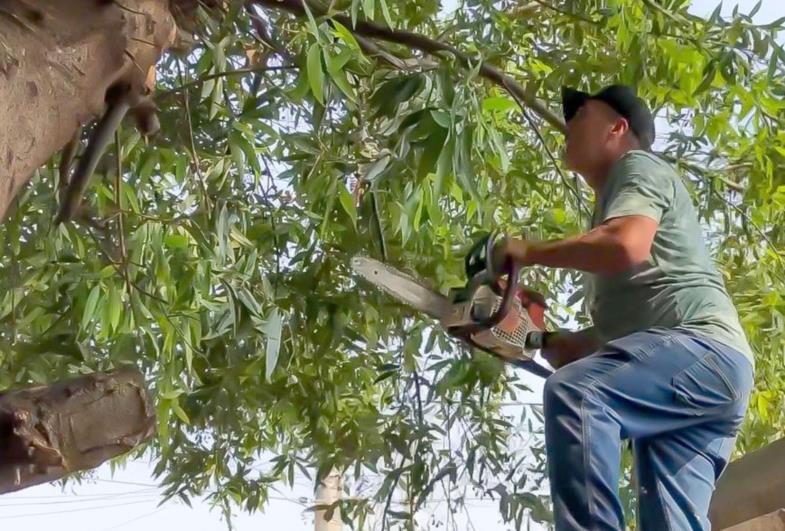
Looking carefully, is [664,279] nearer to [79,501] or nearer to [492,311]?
[492,311]

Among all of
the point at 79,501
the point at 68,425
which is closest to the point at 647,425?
the point at 68,425

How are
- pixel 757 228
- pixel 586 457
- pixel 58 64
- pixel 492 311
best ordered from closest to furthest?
pixel 58 64
pixel 586 457
pixel 492 311
pixel 757 228

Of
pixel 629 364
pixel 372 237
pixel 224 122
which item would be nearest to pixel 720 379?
pixel 629 364

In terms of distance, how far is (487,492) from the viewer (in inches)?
71.6

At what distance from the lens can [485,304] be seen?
4.14ft

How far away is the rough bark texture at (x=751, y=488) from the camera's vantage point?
56.2 inches

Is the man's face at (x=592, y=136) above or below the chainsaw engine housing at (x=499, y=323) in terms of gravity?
above

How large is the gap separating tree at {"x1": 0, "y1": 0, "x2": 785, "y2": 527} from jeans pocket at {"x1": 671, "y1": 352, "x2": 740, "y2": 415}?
0.36m

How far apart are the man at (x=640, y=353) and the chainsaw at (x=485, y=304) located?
77 mm

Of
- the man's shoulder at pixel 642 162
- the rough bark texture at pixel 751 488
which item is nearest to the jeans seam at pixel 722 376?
A: the man's shoulder at pixel 642 162

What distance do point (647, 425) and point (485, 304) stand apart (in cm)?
27

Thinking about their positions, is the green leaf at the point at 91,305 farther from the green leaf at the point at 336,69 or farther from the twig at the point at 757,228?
the twig at the point at 757,228

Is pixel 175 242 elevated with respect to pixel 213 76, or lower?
lower

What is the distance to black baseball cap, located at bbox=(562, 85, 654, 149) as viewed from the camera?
1.31 metres
